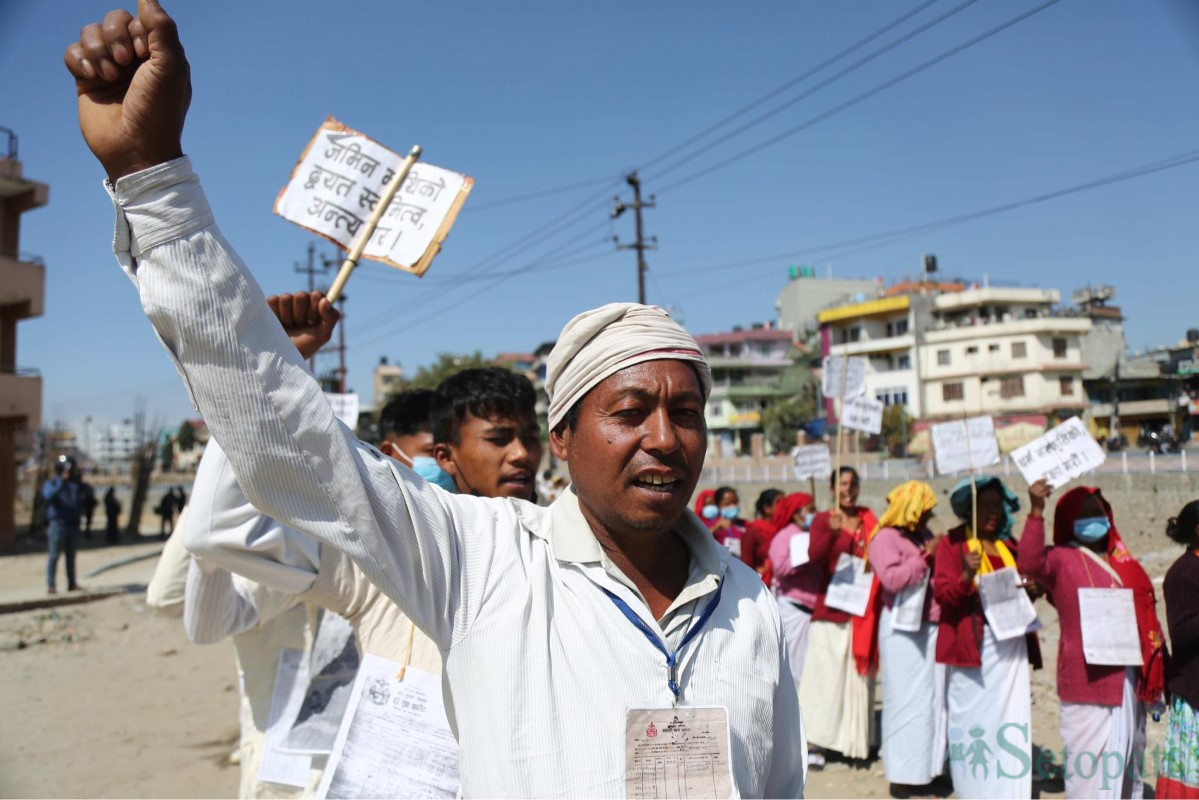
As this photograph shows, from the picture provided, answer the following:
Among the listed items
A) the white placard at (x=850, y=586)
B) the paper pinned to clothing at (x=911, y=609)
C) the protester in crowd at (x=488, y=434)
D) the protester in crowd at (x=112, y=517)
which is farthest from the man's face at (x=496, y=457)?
the protester in crowd at (x=112, y=517)

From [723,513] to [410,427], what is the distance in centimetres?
551

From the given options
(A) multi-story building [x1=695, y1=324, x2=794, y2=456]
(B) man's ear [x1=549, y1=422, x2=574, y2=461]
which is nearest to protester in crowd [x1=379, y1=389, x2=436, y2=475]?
(B) man's ear [x1=549, y1=422, x2=574, y2=461]

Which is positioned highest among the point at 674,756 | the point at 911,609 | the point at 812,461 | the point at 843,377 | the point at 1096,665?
the point at 843,377

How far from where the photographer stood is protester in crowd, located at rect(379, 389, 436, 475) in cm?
377

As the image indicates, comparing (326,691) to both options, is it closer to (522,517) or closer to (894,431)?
(522,517)

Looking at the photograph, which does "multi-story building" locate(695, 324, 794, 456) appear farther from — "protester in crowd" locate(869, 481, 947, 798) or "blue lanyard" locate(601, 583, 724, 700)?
"blue lanyard" locate(601, 583, 724, 700)

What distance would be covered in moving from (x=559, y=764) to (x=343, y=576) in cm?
103

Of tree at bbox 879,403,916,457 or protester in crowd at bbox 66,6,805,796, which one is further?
tree at bbox 879,403,916,457

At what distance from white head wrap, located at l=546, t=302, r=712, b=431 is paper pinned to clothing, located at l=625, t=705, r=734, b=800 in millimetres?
610

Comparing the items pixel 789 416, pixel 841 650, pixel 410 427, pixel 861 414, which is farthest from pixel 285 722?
pixel 789 416

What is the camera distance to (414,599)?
1.38 metres

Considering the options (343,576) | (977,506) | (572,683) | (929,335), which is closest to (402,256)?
(343,576)

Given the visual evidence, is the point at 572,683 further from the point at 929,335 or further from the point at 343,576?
the point at 929,335

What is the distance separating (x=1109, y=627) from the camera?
446cm
